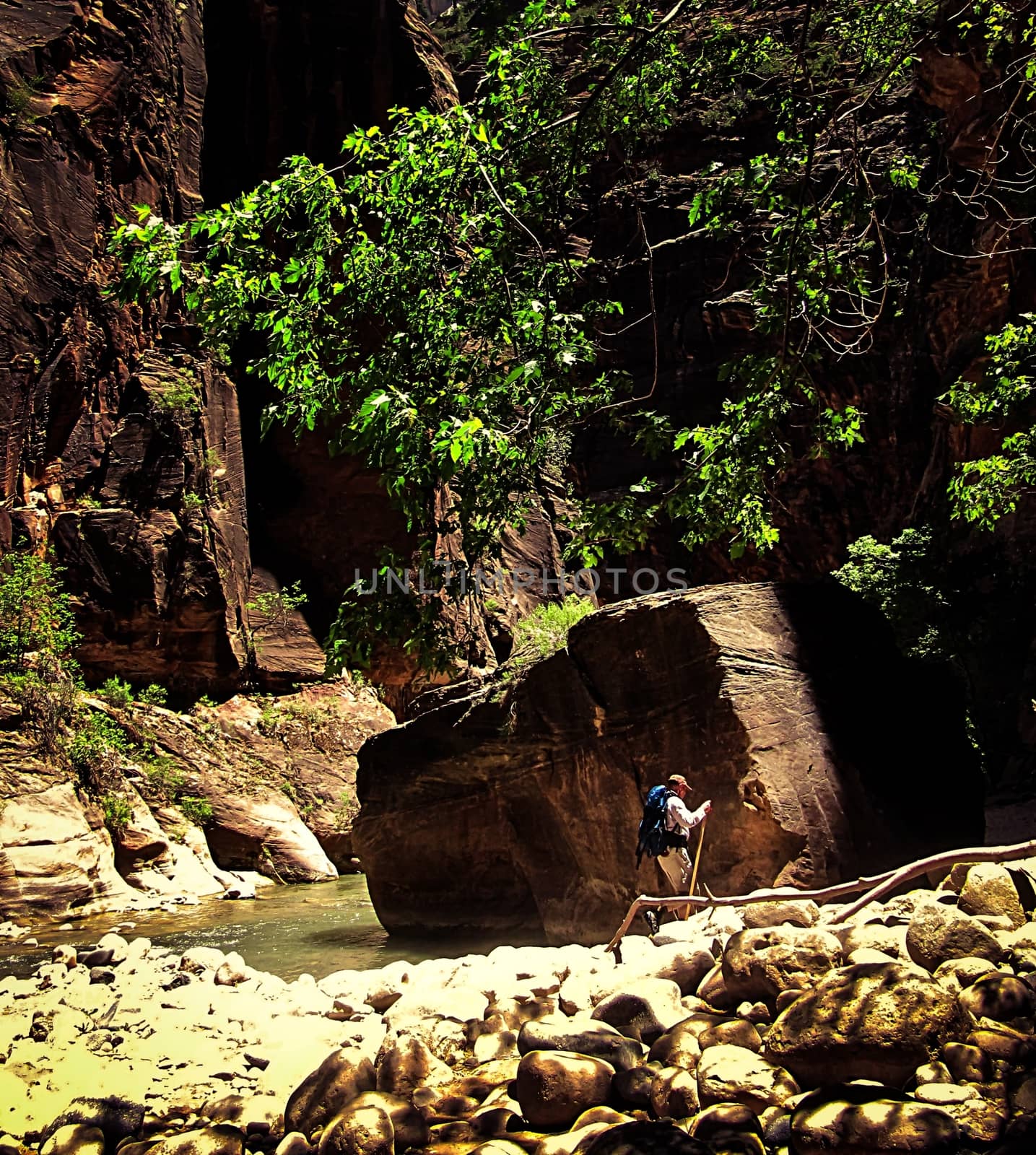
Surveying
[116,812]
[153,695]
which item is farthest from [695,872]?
[153,695]

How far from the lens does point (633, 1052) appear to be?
4.19 m

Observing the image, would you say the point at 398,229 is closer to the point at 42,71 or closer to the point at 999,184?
the point at 999,184

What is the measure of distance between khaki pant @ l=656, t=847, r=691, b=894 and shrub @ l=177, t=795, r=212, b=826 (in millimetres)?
12587

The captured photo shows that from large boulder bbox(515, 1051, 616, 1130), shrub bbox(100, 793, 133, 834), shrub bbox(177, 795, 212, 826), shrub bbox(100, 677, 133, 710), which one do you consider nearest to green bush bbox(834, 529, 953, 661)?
large boulder bbox(515, 1051, 616, 1130)

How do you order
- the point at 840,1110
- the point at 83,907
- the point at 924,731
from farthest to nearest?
the point at 83,907 → the point at 924,731 → the point at 840,1110

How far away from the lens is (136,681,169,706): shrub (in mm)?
20984

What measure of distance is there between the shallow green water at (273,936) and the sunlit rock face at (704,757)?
1089mm

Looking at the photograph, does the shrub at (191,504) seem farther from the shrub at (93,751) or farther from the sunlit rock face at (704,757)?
the sunlit rock face at (704,757)

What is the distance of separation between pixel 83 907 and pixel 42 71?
18595 mm

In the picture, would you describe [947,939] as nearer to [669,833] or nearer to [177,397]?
[669,833]

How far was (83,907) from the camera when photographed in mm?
12391

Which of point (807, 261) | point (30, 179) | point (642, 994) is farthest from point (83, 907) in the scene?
point (30, 179)

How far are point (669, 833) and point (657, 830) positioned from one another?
146mm

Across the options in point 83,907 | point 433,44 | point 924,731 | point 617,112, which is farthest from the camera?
point 433,44
